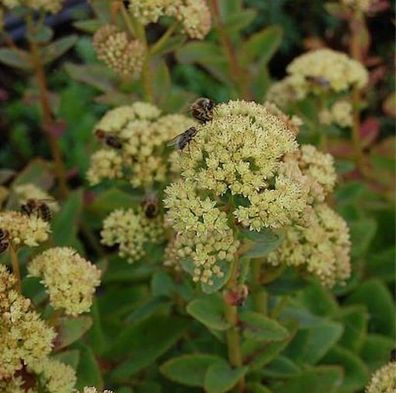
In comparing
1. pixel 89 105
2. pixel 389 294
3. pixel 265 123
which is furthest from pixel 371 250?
pixel 265 123

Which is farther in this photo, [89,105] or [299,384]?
[89,105]

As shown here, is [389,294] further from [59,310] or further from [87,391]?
[87,391]

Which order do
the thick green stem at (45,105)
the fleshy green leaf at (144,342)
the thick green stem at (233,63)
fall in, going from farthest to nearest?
the thick green stem at (233,63), the thick green stem at (45,105), the fleshy green leaf at (144,342)

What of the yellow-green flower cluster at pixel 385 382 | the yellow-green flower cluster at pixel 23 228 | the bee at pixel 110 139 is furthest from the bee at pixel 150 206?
the yellow-green flower cluster at pixel 385 382

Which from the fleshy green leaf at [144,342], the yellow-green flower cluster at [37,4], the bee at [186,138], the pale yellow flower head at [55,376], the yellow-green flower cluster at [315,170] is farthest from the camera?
the yellow-green flower cluster at [37,4]

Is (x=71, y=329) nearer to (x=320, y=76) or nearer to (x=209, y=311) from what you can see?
(x=209, y=311)

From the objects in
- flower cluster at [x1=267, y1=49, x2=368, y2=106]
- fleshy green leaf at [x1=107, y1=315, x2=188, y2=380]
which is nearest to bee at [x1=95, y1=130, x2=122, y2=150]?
fleshy green leaf at [x1=107, y1=315, x2=188, y2=380]

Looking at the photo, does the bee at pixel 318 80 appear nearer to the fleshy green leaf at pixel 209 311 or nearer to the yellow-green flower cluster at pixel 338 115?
the yellow-green flower cluster at pixel 338 115

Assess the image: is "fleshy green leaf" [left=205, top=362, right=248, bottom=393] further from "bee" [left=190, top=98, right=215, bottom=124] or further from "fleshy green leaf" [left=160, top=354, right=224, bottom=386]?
"bee" [left=190, top=98, right=215, bottom=124]
